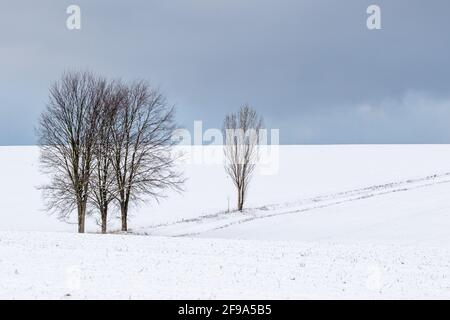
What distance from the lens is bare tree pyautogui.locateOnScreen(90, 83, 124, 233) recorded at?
34375mm

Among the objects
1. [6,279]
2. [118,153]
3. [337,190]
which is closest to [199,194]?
[337,190]

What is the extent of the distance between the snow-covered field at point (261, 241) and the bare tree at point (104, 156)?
138 inches

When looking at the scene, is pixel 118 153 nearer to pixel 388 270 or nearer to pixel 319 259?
pixel 319 259

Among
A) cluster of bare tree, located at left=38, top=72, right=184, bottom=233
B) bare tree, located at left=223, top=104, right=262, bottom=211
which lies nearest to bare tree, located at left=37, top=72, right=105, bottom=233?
cluster of bare tree, located at left=38, top=72, right=184, bottom=233

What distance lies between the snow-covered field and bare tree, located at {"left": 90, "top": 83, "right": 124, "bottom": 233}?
3509 mm

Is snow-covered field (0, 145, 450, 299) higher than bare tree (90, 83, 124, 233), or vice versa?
bare tree (90, 83, 124, 233)

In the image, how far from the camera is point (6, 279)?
14938 mm

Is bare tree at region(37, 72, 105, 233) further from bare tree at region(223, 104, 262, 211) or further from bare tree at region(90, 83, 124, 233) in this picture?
bare tree at region(223, 104, 262, 211)

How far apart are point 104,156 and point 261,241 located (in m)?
13.6

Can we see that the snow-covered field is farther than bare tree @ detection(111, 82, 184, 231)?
No

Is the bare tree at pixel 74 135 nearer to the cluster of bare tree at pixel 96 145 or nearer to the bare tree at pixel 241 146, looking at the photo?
the cluster of bare tree at pixel 96 145

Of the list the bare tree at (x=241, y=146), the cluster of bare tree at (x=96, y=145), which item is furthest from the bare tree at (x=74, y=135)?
the bare tree at (x=241, y=146)

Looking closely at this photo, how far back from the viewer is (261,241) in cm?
2617
